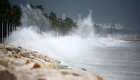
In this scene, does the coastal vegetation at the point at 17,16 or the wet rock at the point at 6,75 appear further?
the coastal vegetation at the point at 17,16

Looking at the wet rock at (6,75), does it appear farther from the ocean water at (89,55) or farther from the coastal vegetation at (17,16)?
the coastal vegetation at (17,16)

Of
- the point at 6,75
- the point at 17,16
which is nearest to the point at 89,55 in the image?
the point at 6,75

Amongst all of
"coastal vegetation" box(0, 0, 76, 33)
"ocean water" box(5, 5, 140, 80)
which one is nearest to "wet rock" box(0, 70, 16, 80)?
"ocean water" box(5, 5, 140, 80)

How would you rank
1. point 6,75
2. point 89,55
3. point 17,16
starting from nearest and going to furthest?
1. point 6,75
2. point 89,55
3. point 17,16

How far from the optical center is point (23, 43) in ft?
52.3

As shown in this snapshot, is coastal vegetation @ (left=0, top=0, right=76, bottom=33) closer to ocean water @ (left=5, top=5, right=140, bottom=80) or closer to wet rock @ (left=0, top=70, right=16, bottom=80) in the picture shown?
ocean water @ (left=5, top=5, right=140, bottom=80)

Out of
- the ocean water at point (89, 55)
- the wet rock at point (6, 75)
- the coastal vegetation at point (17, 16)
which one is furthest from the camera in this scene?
the coastal vegetation at point (17, 16)

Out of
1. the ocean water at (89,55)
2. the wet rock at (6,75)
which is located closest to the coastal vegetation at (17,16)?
the ocean water at (89,55)

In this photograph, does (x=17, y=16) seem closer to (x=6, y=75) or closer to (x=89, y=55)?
(x=89, y=55)

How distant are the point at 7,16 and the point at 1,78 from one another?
3926 centimetres

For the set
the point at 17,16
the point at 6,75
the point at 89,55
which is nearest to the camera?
the point at 6,75

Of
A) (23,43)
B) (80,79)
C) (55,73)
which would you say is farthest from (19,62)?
(23,43)

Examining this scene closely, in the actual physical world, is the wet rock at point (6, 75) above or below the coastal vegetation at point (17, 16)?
below

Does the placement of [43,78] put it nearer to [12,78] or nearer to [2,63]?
[12,78]
